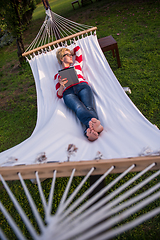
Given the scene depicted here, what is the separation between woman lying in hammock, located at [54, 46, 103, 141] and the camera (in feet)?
4.77

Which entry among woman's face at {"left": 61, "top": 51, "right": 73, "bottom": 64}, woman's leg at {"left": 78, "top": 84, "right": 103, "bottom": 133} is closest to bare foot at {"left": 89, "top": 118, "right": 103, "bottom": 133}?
woman's leg at {"left": 78, "top": 84, "right": 103, "bottom": 133}

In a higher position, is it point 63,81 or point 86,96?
point 63,81

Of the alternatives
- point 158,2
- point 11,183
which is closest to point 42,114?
point 11,183

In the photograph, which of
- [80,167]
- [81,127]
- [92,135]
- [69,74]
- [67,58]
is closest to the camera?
[80,167]

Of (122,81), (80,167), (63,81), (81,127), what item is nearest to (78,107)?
(81,127)

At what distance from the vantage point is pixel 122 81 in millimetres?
2865

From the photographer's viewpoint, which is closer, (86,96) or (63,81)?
(86,96)

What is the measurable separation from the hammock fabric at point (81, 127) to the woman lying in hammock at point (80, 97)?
3.0 inches

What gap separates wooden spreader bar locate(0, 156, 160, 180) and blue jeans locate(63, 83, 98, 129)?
0.64 metres

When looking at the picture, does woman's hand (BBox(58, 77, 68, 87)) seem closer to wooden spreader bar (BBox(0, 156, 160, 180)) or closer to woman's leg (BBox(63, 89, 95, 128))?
woman's leg (BBox(63, 89, 95, 128))

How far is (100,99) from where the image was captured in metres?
1.92

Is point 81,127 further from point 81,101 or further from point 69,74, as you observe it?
point 69,74

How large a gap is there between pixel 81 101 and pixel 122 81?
4.17 ft

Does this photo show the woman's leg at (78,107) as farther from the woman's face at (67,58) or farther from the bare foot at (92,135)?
the woman's face at (67,58)
